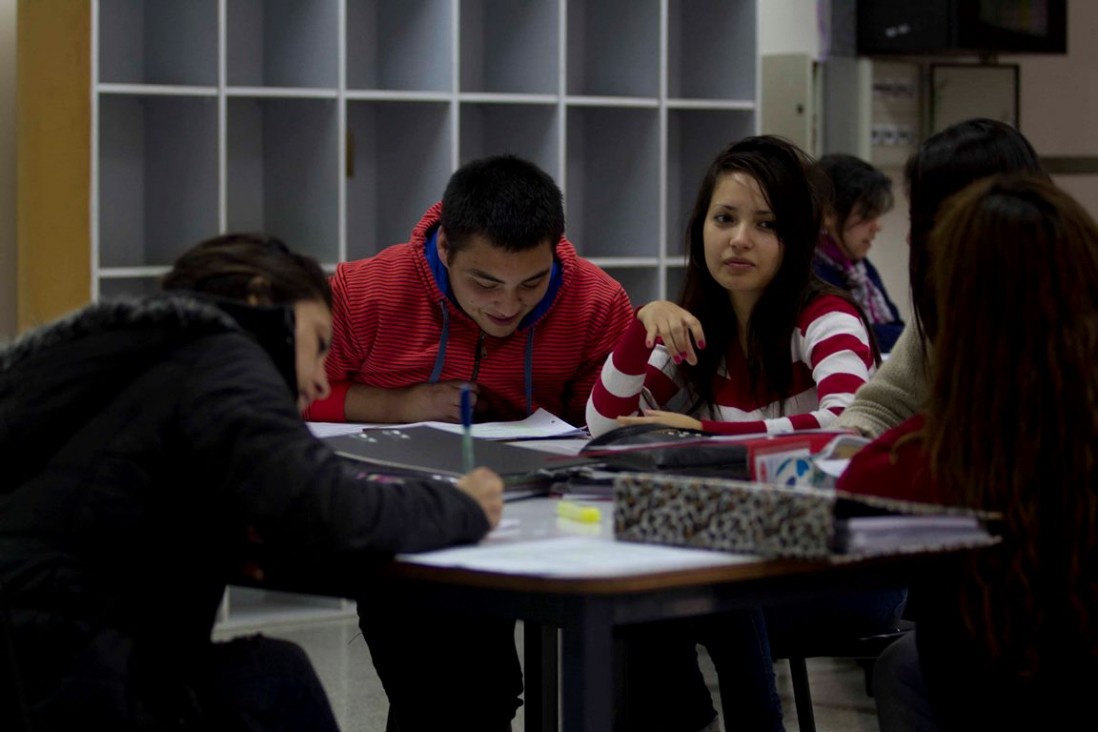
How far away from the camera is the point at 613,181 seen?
449cm

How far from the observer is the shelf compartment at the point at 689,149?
4.53 m

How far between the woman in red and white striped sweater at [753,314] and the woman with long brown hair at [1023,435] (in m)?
0.85

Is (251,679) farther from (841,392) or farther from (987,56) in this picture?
(987,56)

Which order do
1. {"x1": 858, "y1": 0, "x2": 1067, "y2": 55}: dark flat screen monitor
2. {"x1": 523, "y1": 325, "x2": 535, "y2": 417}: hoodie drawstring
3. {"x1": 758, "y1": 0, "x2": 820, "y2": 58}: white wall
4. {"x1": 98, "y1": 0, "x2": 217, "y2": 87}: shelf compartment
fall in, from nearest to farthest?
{"x1": 523, "y1": 325, "x2": 535, "y2": 417}: hoodie drawstring, {"x1": 98, "y1": 0, "x2": 217, "y2": 87}: shelf compartment, {"x1": 858, "y1": 0, "x2": 1067, "y2": 55}: dark flat screen monitor, {"x1": 758, "y1": 0, "x2": 820, "y2": 58}: white wall

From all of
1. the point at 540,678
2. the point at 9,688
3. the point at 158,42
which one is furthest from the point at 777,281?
the point at 158,42

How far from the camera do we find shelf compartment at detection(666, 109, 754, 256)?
4.53 meters

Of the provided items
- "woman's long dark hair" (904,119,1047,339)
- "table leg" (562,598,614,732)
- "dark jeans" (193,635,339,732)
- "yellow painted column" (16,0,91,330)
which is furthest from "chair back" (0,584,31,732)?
"yellow painted column" (16,0,91,330)

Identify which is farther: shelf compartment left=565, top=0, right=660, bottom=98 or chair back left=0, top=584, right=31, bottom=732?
shelf compartment left=565, top=0, right=660, bottom=98

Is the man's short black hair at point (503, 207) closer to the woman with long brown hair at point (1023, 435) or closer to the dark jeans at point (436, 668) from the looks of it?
the dark jeans at point (436, 668)

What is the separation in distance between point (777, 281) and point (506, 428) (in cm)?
50

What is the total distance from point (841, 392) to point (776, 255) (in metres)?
0.27

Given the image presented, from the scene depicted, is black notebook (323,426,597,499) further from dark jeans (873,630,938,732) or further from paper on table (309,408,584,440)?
dark jeans (873,630,938,732)

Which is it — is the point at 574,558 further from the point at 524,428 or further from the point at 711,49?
the point at 711,49

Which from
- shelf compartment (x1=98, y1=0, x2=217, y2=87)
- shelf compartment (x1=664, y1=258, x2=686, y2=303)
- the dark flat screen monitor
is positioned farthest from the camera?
the dark flat screen monitor
